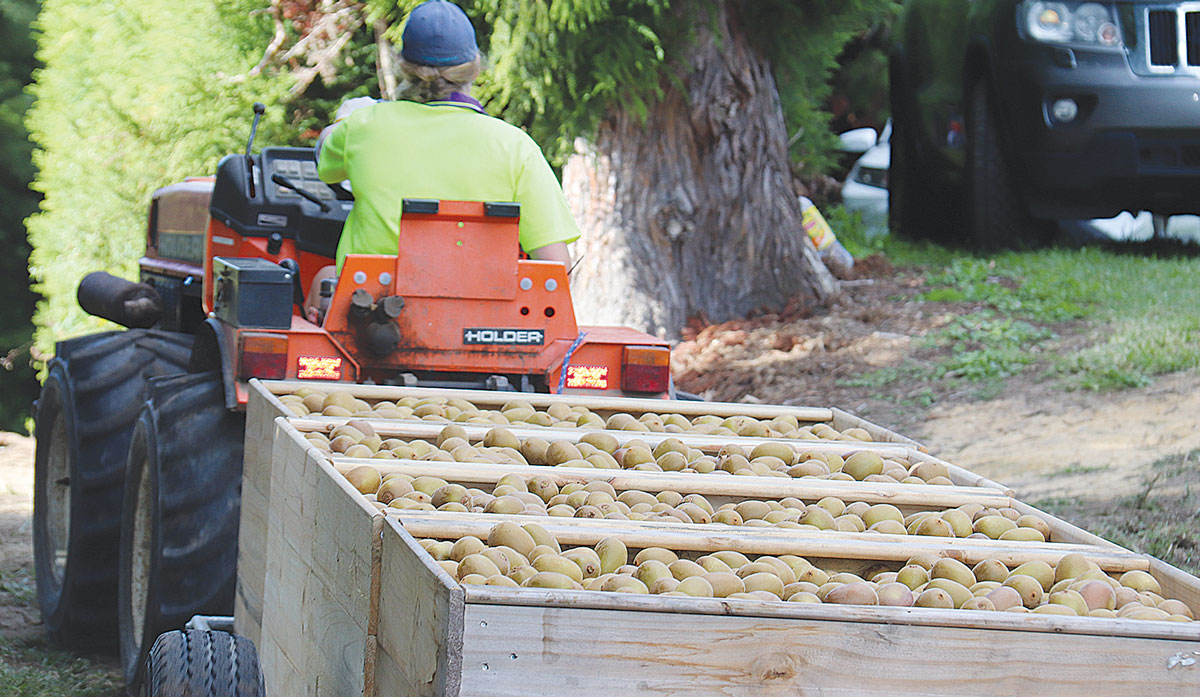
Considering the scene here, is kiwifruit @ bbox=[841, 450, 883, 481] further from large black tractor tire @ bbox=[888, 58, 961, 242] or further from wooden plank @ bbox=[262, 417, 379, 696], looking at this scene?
large black tractor tire @ bbox=[888, 58, 961, 242]

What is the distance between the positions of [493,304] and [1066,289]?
595cm

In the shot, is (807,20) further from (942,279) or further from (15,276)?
(15,276)

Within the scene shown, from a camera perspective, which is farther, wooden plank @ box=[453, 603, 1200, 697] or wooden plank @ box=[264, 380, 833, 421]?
wooden plank @ box=[264, 380, 833, 421]

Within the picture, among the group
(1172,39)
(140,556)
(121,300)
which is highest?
(1172,39)

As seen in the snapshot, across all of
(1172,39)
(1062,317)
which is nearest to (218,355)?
(1062,317)

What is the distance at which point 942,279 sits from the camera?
9867 millimetres

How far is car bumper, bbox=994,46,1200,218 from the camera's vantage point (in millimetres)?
9102

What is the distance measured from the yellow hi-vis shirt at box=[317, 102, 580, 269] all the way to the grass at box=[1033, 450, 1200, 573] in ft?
8.58

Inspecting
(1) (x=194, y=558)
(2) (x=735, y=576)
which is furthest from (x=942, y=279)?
(2) (x=735, y=576)

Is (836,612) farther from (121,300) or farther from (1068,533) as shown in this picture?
(121,300)

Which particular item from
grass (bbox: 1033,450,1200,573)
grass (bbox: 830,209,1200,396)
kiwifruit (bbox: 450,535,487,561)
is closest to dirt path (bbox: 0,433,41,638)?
kiwifruit (bbox: 450,535,487,561)

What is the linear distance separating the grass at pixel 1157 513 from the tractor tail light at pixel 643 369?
75.5 inches

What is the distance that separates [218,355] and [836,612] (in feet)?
9.98

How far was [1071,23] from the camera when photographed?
9.36m
